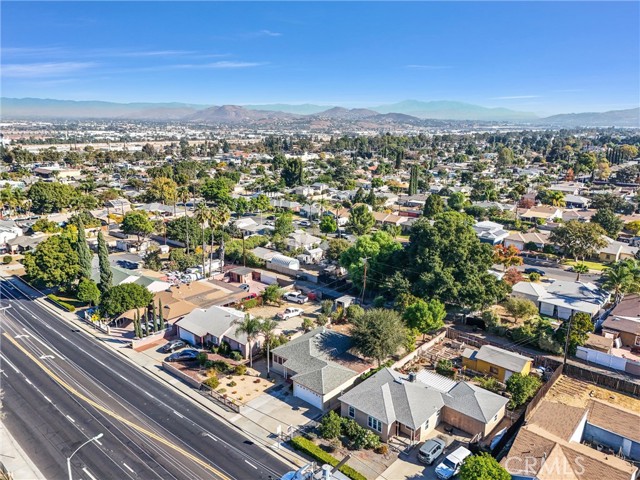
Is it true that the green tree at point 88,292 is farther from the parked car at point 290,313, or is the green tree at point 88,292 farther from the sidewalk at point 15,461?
the sidewalk at point 15,461

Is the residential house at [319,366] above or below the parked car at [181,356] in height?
above

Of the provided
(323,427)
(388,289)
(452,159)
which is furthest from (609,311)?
(452,159)

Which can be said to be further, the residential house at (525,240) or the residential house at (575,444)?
the residential house at (525,240)

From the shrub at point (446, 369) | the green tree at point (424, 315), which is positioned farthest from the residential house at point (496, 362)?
the green tree at point (424, 315)

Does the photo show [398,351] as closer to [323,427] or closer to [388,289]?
[388,289]

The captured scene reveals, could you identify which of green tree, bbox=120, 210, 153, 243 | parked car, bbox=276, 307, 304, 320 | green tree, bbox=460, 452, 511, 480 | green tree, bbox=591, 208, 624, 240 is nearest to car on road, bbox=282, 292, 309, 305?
parked car, bbox=276, 307, 304, 320

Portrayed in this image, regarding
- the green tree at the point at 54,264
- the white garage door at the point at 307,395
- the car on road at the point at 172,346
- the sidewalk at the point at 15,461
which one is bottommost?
the car on road at the point at 172,346

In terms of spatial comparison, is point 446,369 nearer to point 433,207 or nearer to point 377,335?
point 377,335
